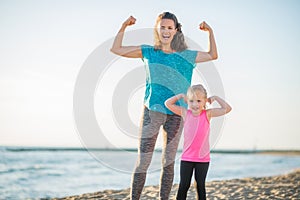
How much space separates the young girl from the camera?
419cm

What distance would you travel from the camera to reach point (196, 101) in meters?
4.24

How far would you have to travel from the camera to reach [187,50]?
436 cm

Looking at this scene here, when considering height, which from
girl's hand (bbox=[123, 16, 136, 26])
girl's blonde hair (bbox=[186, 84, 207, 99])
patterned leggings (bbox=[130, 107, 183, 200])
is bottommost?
patterned leggings (bbox=[130, 107, 183, 200])

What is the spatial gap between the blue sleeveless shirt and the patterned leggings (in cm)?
9

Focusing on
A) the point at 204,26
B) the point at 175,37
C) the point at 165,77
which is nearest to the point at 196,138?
the point at 165,77

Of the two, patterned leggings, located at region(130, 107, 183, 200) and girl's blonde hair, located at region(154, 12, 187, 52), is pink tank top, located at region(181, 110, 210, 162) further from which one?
girl's blonde hair, located at region(154, 12, 187, 52)

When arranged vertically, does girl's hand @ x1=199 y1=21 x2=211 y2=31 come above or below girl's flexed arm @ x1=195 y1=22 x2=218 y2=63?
above

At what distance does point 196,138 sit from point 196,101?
13.4 inches

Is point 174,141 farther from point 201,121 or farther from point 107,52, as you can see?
point 107,52

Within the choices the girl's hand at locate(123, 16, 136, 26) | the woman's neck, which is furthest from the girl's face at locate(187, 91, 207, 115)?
the girl's hand at locate(123, 16, 136, 26)

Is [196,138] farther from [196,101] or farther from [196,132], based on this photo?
[196,101]

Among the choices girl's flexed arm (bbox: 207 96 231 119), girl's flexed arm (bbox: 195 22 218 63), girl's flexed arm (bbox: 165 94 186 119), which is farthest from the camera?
girl's flexed arm (bbox: 195 22 218 63)

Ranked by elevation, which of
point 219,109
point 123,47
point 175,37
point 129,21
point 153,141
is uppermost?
point 129,21

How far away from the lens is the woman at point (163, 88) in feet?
13.9
